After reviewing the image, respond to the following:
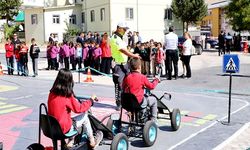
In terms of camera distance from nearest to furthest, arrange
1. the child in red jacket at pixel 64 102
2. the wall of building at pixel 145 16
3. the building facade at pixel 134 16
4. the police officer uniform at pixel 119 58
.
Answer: the child in red jacket at pixel 64 102 → the police officer uniform at pixel 119 58 → the building facade at pixel 134 16 → the wall of building at pixel 145 16

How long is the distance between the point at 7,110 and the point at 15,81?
6.29 m

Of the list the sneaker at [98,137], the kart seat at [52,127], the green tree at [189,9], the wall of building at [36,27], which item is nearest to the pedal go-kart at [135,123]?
the sneaker at [98,137]

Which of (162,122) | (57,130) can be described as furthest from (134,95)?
(162,122)

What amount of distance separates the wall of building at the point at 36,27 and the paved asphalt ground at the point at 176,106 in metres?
36.6

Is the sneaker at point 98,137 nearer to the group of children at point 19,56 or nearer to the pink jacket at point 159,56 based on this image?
the pink jacket at point 159,56

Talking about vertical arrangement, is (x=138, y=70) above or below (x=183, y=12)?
below

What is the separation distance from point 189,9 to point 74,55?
30844 millimetres

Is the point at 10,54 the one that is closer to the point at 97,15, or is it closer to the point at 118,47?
the point at 118,47

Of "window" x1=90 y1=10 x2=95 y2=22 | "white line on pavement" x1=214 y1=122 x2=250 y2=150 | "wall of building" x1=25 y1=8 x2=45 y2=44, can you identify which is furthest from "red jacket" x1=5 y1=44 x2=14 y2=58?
"wall of building" x1=25 y1=8 x2=45 y2=44

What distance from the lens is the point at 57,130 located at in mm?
5160

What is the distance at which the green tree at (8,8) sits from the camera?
52812 mm

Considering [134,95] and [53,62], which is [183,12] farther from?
[134,95]

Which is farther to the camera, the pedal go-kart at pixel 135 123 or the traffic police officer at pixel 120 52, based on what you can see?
the traffic police officer at pixel 120 52

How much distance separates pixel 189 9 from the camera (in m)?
48.3
